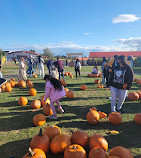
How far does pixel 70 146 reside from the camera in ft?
9.16

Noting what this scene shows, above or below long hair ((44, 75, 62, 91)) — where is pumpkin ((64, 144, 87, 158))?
below

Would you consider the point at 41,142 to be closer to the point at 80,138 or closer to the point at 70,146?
the point at 70,146

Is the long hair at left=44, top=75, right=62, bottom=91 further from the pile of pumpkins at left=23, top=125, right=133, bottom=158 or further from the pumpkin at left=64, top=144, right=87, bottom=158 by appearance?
the pumpkin at left=64, top=144, right=87, bottom=158

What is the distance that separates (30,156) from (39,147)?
446 millimetres

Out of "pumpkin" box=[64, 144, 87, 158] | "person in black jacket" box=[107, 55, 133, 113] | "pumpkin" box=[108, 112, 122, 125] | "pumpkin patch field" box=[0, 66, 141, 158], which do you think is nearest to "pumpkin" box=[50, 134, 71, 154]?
"pumpkin patch field" box=[0, 66, 141, 158]

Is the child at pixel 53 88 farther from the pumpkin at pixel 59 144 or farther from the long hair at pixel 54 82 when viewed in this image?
the pumpkin at pixel 59 144

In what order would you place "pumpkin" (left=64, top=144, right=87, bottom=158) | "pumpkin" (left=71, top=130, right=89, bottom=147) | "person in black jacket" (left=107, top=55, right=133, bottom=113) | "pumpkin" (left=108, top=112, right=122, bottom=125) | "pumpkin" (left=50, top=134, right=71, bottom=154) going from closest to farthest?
"pumpkin" (left=64, top=144, right=87, bottom=158) < "pumpkin" (left=50, top=134, right=71, bottom=154) < "pumpkin" (left=71, top=130, right=89, bottom=147) < "pumpkin" (left=108, top=112, right=122, bottom=125) < "person in black jacket" (left=107, top=55, right=133, bottom=113)

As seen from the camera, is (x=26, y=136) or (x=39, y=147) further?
(x=26, y=136)

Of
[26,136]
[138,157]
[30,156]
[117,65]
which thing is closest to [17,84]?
[26,136]

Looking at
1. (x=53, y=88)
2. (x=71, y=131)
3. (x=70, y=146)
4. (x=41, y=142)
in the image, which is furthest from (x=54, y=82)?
(x=70, y=146)

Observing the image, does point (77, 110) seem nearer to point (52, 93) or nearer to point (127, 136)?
point (52, 93)

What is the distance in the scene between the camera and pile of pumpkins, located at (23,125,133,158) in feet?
8.64

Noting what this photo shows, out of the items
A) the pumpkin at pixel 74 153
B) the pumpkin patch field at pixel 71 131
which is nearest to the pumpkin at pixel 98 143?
the pumpkin patch field at pixel 71 131

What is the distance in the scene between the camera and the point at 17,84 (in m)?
10.1
